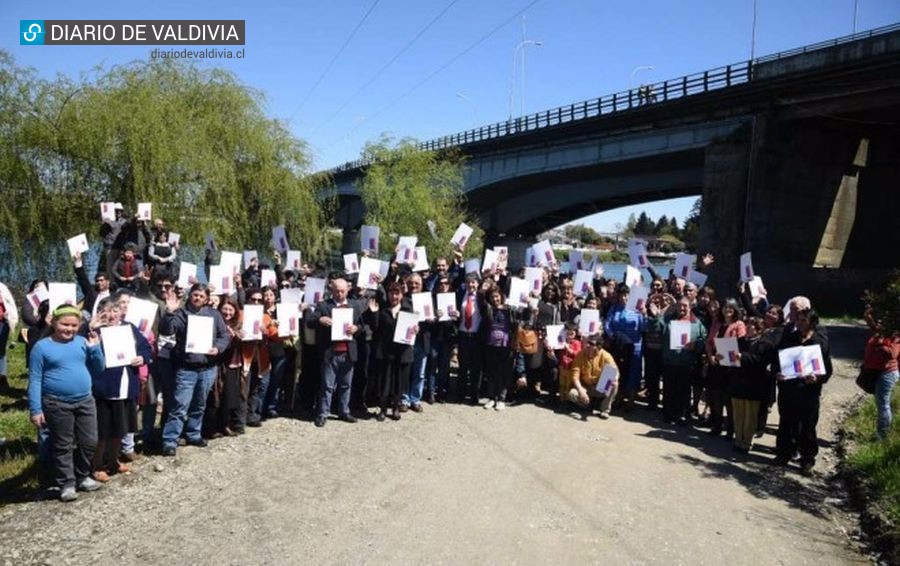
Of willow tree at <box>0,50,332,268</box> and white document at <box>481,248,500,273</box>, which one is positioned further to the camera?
willow tree at <box>0,50,332,268</box>

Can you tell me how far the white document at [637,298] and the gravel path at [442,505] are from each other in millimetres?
2148

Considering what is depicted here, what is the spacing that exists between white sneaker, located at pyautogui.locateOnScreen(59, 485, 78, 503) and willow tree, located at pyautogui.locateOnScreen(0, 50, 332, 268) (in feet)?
30.2

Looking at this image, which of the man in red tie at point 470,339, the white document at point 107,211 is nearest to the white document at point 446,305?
the man in red tie at point 470,339

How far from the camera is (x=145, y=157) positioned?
1360cm

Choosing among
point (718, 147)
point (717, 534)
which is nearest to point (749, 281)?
point (717, 534)

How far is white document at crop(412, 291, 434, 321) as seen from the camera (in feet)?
27.8

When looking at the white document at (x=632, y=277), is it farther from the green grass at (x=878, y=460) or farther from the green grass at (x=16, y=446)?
the green grass at (x=16, y=446)

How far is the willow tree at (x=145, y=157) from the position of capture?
41.0 feet

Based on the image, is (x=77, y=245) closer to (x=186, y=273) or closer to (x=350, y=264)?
(x=186, y=273)

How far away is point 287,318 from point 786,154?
22.7m

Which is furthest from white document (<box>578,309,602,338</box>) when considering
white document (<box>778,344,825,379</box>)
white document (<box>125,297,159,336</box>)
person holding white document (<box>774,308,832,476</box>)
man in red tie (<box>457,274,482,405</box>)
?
white document (<box>125,297,159,336</box>)

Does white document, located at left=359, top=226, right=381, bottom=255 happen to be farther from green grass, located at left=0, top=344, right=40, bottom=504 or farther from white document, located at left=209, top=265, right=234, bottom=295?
green grass, located at left=0, top=344, right=40, bottom=504

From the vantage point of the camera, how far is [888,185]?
2794 centimetres

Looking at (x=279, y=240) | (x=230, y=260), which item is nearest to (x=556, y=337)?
(x=230, y=260)
